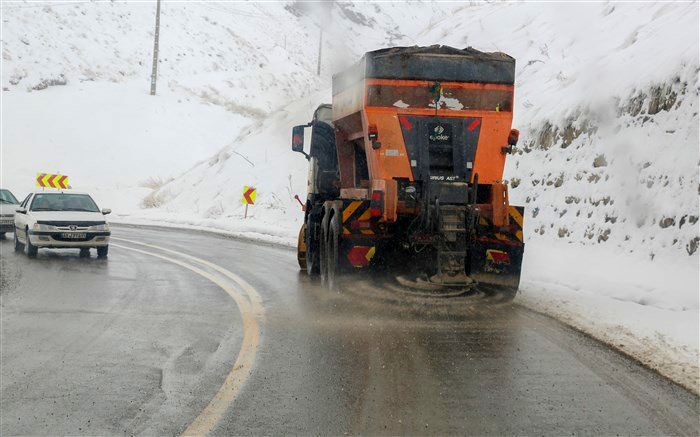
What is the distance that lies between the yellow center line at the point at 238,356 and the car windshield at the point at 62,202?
494 centimetres

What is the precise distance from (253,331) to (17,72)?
51.8 meters

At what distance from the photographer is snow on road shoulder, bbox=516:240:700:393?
707 centimetres

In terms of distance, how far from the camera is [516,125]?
2025 centimetres

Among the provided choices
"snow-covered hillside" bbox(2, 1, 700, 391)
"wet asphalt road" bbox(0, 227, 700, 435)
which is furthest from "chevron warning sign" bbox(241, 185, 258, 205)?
"wet asphalt road" bbox(0, 227, 700, 435)

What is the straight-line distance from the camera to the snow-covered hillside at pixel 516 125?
11755mm

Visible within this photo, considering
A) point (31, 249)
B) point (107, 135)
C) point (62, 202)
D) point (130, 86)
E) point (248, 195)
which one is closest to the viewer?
point (31, 249)

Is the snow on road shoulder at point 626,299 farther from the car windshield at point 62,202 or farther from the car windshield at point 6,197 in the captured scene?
the car windshield at point 6,197

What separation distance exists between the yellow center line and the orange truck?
1.55 metres

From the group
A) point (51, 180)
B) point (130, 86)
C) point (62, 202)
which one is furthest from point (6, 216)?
point (130, 86)

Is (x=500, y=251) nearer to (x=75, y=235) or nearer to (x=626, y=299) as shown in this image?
(x=626, y=299)

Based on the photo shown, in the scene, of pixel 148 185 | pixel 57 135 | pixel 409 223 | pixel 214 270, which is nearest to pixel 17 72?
pixel 57 135

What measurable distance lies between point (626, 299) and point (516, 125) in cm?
1078

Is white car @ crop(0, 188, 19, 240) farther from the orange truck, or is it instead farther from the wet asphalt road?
the orange truck

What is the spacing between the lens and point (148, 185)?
46000 mm
